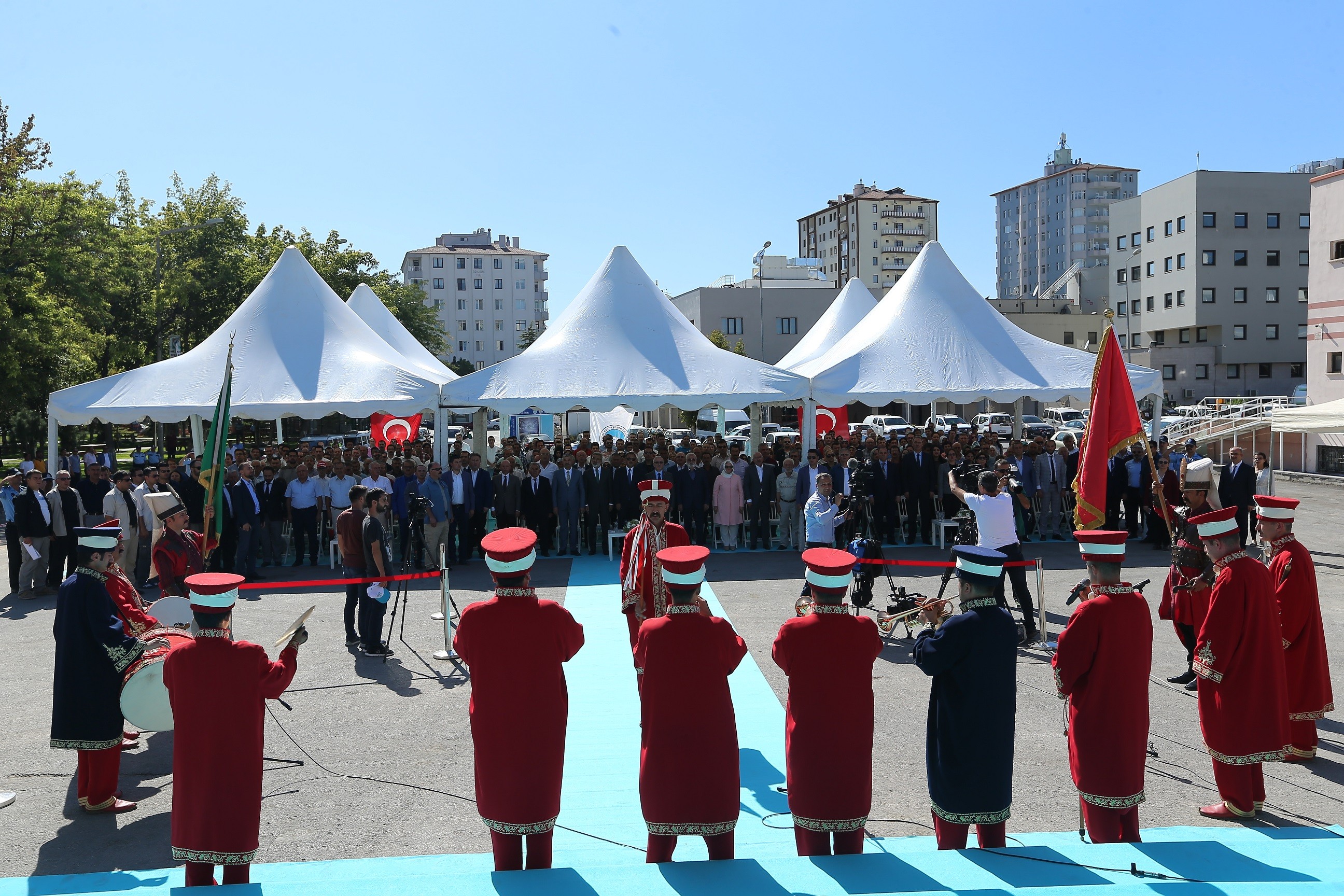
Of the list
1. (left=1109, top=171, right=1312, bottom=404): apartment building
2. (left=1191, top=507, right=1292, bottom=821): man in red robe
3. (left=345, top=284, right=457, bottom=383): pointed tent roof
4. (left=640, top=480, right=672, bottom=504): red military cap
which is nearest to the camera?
(left=1191, top=507, right=1292, bottom=821): man in red robe

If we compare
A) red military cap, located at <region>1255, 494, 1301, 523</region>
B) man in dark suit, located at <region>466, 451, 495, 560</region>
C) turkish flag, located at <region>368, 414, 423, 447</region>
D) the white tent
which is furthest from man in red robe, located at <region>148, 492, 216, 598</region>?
the white tent

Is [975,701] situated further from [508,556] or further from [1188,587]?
[1188,587]

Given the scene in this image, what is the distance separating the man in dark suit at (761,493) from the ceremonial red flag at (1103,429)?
6.82 metres

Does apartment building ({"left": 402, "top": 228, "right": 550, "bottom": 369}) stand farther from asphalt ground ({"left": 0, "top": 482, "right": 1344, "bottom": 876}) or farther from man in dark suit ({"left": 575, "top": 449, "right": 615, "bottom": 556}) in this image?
asphalt ground ({"left": 0, "top": 482, "right": 1344, "bottom": 876})

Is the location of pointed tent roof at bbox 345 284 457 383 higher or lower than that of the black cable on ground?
higher

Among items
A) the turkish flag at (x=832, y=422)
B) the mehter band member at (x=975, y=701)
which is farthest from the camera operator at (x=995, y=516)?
the turkish flag at (x=832, y=422)

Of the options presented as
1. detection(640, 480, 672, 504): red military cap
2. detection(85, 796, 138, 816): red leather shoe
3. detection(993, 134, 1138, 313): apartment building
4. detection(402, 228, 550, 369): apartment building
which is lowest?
detection(85, 796, 138, 816): red leather shoe

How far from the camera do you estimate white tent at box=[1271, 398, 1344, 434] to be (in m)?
16.3

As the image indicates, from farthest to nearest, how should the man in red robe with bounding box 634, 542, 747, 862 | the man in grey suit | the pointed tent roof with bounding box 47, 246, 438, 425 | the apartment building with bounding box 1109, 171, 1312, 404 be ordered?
the apartment building with bounding box 1109, 171, 1312, 404 → the pointed tent roof with bounding box 47, 246, 438, 425 → the man in grey suit → the man in red robe with bounding box 634, 542, 747, 862

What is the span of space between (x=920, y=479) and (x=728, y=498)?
3358mm

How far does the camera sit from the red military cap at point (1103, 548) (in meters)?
4.71

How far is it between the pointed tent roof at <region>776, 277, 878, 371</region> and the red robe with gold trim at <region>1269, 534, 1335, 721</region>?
713 inches

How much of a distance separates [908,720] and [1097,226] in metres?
129

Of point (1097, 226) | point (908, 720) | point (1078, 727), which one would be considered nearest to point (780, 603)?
point (908, 720)
